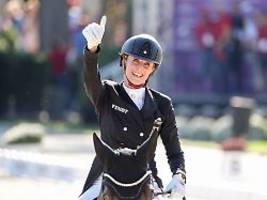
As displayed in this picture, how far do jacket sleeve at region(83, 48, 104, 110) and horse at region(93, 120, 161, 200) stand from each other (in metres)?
0.37

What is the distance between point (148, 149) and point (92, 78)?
50 cm

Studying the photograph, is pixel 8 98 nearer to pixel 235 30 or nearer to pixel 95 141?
pixel 235 30

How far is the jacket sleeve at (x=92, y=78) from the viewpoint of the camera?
17.3 feet

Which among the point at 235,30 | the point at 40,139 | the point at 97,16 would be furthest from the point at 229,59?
the point at 40,139

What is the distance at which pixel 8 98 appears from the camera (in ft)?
76.7

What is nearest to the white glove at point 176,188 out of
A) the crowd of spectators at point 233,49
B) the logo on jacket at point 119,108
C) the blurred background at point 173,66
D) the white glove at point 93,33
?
the logo on jacket at point 119,108

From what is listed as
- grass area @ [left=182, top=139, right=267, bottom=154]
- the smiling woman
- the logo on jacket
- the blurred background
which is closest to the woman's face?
the smiling woman

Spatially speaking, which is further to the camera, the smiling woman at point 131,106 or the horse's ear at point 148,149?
the smiling woman at point 131,106

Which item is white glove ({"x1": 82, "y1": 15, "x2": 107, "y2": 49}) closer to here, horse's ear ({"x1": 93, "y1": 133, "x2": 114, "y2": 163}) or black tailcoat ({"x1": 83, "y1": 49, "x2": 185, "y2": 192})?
black tailcoat ({"x1": 83, "y1": 49, "x2": 185, "y2": 192})

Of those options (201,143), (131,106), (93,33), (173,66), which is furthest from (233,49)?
(93,33)

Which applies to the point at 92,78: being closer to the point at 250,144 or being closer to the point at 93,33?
the point at 93,33

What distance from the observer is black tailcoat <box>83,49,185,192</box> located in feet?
17.2

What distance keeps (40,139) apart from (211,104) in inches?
327

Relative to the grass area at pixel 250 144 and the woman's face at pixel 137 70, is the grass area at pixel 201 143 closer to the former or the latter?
the grass area at pixel 250 144
